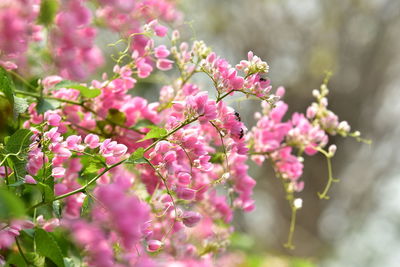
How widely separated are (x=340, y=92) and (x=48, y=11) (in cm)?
490

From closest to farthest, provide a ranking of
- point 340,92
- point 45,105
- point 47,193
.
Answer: point 47,193 → point 45,105 → point 340,92

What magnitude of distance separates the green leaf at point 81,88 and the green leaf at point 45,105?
20 mm

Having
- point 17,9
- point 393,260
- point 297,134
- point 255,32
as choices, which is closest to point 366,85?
point 255,32

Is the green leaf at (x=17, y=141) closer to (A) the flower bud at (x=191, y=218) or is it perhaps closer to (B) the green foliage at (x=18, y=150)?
(B) the green foliage at (x=18, y=150)

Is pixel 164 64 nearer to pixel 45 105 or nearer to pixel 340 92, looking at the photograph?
pixel 45 105

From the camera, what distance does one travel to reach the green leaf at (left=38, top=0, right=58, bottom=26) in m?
0.40

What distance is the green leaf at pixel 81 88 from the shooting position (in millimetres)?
687

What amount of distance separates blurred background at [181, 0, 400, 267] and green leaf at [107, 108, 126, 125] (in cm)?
402

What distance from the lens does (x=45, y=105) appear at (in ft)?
2.20

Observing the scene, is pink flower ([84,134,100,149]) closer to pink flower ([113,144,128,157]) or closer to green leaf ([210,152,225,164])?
pink flower ([113,144,128,157])

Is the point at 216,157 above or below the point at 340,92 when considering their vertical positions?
below

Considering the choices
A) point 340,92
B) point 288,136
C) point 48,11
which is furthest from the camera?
point 340,92

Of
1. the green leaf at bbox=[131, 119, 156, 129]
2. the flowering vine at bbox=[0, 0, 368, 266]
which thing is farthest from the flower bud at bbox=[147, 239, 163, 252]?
the green leaf at bbox=[131, 119, 156, 129]

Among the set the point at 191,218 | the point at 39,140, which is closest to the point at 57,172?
the point at 39,140
